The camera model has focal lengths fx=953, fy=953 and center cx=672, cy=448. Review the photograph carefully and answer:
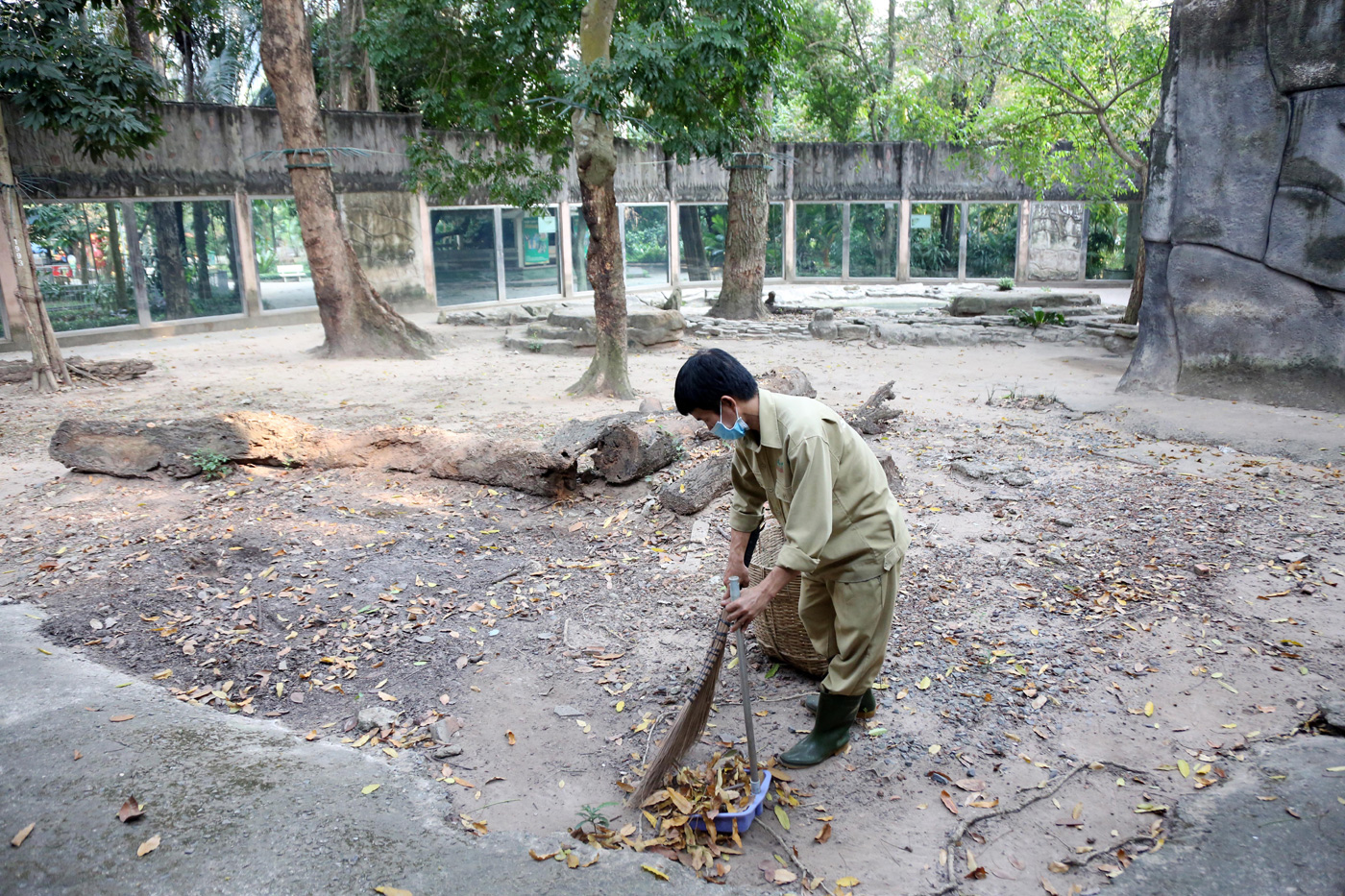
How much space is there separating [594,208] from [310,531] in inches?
199

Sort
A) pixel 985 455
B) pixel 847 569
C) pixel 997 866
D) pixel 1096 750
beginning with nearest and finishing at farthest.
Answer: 1. pixel 997 866
2. pixel 847 569
3. pixel 1096 750
4. pixel 985 455

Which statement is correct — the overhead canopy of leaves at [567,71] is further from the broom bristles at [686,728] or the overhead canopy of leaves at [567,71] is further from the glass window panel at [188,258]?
the broom bristles at [686,728]

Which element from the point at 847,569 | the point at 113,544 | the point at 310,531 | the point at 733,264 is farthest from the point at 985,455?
the point at 733,264

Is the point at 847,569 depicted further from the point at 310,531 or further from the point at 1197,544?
the point at 310,531

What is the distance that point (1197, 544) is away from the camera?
5.27 meters

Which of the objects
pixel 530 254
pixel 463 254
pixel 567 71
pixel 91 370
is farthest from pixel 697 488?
pixel 530 254

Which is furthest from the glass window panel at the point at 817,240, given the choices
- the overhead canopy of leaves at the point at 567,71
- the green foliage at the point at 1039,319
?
the overhead canopy of leaves at the point at 567,71

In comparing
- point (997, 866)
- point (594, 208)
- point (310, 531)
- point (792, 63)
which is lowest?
point (997, 866)

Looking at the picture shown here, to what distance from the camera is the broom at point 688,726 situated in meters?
3.23

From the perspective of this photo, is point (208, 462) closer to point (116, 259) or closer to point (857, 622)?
point (857, 622)

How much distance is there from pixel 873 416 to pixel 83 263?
13744 millimetres

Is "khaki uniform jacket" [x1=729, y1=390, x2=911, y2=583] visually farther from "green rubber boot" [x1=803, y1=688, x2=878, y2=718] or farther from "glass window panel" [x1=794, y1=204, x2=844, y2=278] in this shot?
"glass window panel" [x1=794, y1=204, x2=844, y2=278]

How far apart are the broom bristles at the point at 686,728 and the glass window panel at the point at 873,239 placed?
76.5 feet

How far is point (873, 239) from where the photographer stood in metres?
25.4
